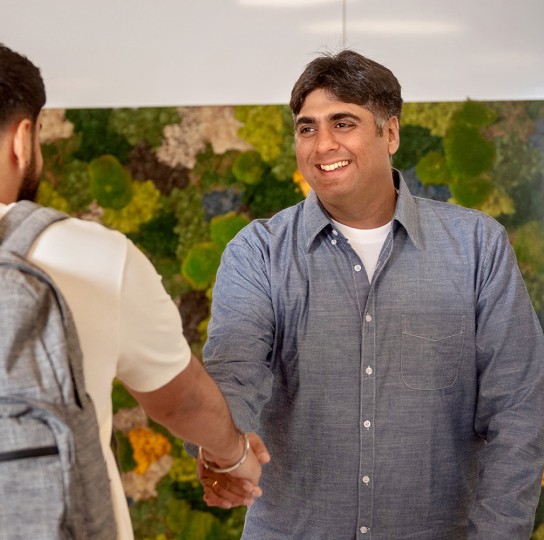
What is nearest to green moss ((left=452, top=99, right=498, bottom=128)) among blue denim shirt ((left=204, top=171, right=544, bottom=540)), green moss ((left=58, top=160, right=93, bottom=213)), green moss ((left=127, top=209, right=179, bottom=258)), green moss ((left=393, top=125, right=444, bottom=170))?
green moss ((left=393, top=125, right=444, bottom=170))

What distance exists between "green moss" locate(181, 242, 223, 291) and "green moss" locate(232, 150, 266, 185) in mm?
357

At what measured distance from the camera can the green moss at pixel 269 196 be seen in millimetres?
3045

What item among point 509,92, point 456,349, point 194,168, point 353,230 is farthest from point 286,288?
point 509,92

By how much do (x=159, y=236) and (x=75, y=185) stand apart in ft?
1.55

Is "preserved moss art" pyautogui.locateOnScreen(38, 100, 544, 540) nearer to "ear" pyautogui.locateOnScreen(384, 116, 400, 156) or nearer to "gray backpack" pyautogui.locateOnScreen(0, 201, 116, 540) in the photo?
"ear" pyautogui.locateOnScreen(384, 116, 400, 156)

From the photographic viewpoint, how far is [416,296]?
1778 millimetres

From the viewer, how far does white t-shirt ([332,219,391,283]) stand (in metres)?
1.86

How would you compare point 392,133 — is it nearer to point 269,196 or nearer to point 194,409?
point 269,196

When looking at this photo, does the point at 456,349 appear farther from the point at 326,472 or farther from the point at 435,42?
the point at 435,42

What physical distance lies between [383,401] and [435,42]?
1984mm

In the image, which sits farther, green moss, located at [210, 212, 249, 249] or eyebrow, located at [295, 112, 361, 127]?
green moss, located at [210, 212, 249, 249]

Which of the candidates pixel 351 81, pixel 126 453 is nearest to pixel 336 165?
pixel 351 81

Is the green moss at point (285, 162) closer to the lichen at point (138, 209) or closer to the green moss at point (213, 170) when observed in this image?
the green moss at point (213, 170)

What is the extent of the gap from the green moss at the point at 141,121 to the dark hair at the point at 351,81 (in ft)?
3.93
